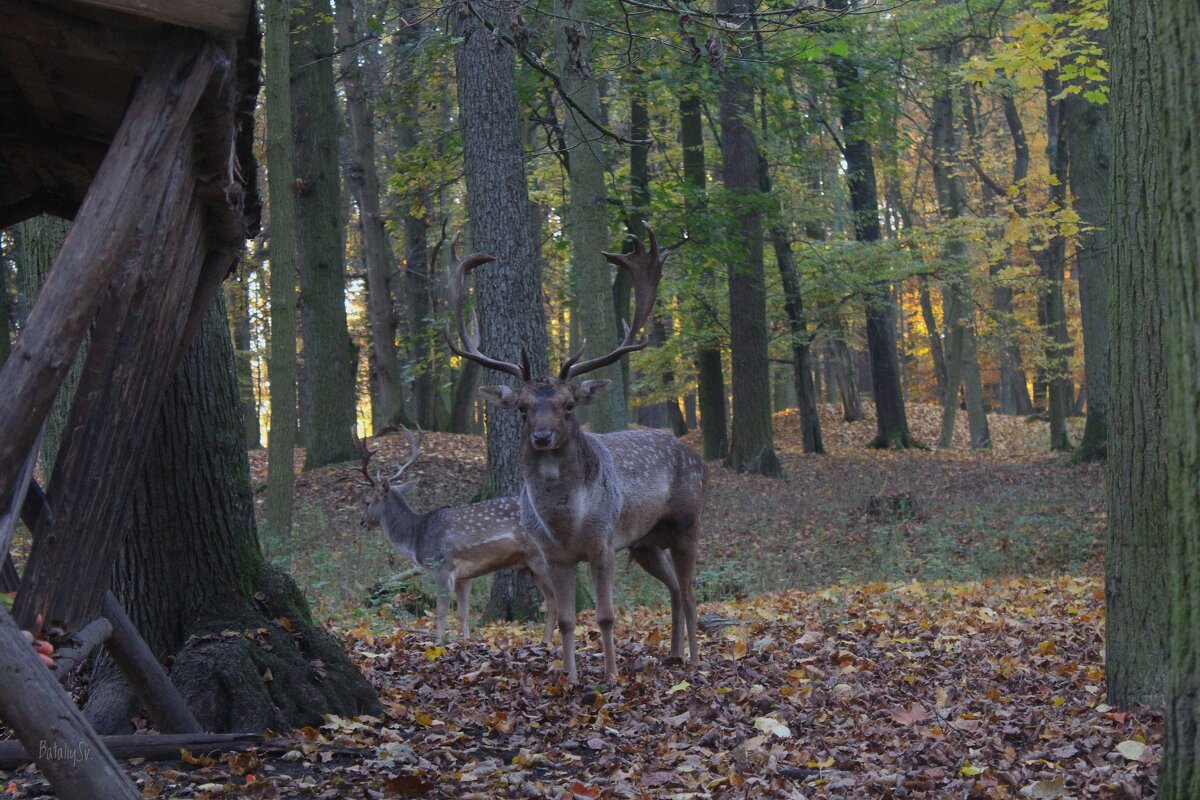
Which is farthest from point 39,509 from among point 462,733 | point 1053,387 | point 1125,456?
point 1053,387

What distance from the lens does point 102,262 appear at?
3.67m

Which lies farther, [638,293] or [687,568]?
[687,568]

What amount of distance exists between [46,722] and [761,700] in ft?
15.3

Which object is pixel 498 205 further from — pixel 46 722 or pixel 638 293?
pixel 46 722

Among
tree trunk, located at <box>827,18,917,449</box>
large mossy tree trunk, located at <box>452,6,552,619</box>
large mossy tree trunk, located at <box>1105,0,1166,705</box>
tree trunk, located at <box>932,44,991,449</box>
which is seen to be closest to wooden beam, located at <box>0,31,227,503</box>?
large mossy tree trunk, located at <box>1105,0,1166,705</box>

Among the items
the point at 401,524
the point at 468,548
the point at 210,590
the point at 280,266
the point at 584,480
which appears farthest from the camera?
the point at 401,524

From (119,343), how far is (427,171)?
1633 centimetres

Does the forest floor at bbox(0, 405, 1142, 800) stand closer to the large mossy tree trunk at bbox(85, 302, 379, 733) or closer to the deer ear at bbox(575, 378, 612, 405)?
the large mossy tree trunk at bbox(85, 302, 379, 733)

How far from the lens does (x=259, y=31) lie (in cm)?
432

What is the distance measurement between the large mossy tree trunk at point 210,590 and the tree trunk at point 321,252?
15205 mm

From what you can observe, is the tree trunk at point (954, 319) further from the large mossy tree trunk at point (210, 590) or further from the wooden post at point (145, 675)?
the wooden post at point (145, 675)

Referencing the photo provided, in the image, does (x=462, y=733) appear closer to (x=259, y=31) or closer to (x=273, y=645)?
(x=273, y=645)

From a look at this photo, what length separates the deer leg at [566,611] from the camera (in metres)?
8.02

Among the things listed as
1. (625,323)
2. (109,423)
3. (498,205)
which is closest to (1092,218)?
(498,205)
